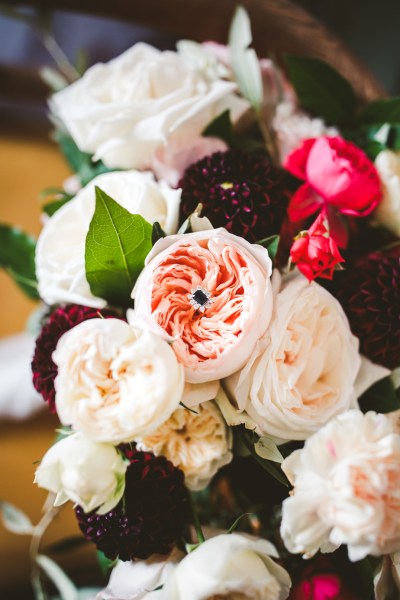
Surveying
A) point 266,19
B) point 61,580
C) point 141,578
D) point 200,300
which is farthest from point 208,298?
point 266,19

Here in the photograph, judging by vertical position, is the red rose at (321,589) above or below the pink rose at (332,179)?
below

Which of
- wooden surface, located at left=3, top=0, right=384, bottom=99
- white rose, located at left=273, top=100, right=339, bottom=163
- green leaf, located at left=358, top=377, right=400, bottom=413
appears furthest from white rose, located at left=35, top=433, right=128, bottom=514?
wooden surface, located at left=3, top=0, right=384, bottom=99

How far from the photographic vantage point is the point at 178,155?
48 centimetres

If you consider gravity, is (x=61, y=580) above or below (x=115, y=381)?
below

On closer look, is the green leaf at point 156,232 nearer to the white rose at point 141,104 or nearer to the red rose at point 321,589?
the white rose at point 141,104

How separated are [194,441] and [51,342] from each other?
5.2 inches

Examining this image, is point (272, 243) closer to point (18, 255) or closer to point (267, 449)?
Result: point (267, 449)

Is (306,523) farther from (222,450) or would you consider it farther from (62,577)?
(62,577)

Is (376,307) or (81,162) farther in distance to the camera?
(81,162)

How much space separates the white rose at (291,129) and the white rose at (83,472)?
32 cm

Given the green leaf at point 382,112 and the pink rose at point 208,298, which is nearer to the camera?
the pink rose at point 208,298

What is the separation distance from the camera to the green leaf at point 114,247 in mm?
394

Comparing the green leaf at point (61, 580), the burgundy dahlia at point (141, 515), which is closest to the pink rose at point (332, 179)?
the burgundy dahlia at point (141, 515)

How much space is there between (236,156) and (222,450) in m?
0.23
